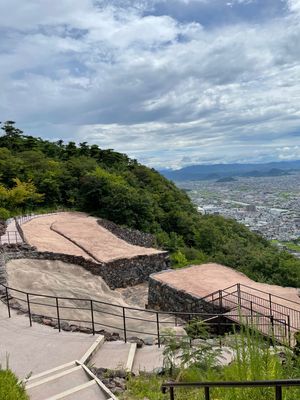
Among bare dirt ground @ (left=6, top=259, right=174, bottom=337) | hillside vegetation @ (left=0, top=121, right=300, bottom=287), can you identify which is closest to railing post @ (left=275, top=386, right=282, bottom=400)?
bare dirt ground @ (left=6, top=259, right=174, bottom=337)

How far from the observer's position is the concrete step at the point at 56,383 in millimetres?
Answer: 6004

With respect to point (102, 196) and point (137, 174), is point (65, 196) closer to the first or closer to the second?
point (102, 196)

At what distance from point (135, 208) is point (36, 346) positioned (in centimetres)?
2082

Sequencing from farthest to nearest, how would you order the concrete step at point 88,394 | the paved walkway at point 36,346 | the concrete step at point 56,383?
the paved walkway at point 36,346 < the concrete step at point 56,383 < the concrete step at point 88,394

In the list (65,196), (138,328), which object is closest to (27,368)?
(138,328)

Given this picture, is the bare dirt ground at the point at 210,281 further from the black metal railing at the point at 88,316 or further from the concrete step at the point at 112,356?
the concrete step at the point at 112,356

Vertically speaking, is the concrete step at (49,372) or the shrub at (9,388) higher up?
the shrub at (9,388)

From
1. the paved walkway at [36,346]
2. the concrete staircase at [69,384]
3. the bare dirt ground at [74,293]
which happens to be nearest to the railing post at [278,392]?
the concrete staircase at [69,384]

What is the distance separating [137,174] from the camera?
45562 mm

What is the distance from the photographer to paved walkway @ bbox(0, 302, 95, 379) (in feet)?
23.4

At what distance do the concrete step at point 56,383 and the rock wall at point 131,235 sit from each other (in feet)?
59.6

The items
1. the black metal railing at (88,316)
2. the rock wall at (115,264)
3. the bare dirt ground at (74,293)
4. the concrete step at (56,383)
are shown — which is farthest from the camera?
the rock wall at (115,264)

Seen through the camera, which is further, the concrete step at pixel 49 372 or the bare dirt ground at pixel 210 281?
the bare dirt ground at pixel 210 281

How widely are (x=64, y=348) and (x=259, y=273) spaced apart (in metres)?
16.5
